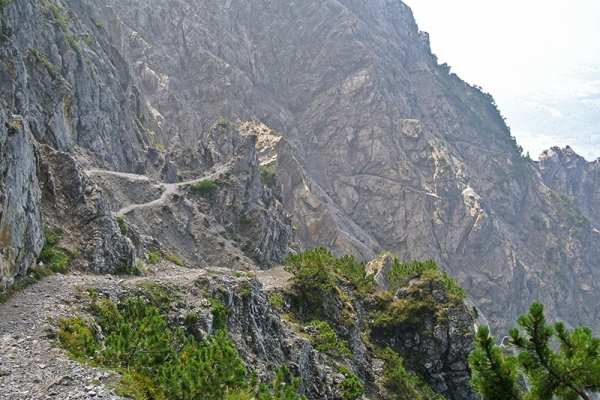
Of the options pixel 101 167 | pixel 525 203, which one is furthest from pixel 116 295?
pixel 525 203

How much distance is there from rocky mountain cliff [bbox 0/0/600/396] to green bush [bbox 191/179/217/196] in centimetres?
18

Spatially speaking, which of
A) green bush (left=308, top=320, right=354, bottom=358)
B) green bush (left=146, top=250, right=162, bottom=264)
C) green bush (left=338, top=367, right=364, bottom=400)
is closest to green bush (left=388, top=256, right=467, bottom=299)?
green bush (left=308, top=320, right=354, bottom=358)

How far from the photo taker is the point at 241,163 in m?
90.3

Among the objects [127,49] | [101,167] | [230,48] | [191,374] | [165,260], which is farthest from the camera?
[230,48]

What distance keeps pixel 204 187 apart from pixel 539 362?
71.1 metres

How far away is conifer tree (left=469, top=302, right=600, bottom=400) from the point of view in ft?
51.1

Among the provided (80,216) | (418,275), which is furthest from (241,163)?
(80,216)

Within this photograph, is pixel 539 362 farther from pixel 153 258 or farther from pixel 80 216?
pixel 153 258

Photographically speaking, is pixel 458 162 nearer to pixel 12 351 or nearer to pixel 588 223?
pixel 588 223

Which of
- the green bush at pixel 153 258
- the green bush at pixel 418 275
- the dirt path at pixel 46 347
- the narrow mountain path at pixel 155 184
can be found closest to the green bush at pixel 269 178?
the narrow mountain path at pixel 155 184

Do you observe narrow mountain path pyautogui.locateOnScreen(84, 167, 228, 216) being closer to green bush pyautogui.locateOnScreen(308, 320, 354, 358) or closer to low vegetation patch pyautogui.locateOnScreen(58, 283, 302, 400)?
green bush pyautogui.locateOnScreen(308, 320, 354, 358)

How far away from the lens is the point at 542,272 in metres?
179

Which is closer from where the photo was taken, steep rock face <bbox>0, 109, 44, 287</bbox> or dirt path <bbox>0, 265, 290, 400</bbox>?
dirt path <bbox>0, 265, 290, 400</bbox>

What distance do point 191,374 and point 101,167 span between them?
65.6 metres
